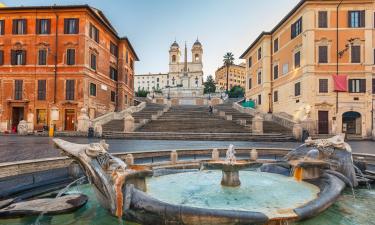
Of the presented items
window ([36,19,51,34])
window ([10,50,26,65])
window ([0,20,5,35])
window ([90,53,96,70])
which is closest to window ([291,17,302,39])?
window ([90,53,96,70])

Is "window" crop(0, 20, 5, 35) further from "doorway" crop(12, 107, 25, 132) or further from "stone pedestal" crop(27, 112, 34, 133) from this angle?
"stone pedestal" crop(27, 112, 34, 133)

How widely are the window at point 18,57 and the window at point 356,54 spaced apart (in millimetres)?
38779

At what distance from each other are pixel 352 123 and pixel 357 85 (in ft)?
14.5

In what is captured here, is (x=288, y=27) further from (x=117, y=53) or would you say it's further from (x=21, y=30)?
(x=21, y=30)

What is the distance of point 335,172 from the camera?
821 cm

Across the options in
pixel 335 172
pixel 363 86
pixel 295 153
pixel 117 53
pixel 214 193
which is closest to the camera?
pixel 214 193

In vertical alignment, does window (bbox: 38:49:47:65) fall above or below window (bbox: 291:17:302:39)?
below

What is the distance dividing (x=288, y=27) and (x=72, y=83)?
28366 mm

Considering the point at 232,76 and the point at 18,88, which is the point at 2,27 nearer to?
the point at 18,88

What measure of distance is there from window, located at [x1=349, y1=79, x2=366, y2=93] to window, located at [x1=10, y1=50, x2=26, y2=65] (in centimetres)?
3870

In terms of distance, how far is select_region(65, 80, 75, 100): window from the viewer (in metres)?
32.9

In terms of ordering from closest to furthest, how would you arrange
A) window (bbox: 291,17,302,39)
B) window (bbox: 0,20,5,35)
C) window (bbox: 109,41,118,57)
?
window (bbox: 291,17,302,39)
window (bbox: 0,20,5,35)
window (bbox: 109,41,118,57)

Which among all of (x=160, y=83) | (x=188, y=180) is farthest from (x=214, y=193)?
(x=160, y=83)

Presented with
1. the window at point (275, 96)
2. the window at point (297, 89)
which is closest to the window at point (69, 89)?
the window at point (297, 89)
